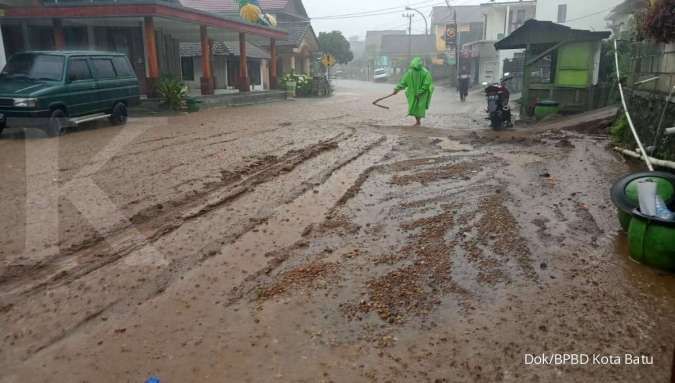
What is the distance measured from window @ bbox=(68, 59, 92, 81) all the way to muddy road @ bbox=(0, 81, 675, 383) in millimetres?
3834

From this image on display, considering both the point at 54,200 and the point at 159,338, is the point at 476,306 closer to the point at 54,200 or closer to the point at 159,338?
the point at 159,338

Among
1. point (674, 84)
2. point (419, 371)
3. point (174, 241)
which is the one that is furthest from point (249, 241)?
point (674, 84)

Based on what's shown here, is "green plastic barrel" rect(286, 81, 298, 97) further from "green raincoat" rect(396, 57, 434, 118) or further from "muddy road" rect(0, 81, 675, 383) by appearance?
"muddy road" rect(0, 81, 675, 383)

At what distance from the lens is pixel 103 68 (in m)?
12.0

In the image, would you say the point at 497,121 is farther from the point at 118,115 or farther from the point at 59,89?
the point at 59,89

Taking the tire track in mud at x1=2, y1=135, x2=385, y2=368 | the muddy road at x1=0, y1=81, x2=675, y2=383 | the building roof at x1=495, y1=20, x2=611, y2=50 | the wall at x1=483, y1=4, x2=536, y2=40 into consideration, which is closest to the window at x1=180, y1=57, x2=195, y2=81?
the building roof at x1=495, y1=20, x2=611, y2=50

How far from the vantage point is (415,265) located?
13.6ft

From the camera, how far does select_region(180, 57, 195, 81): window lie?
2541cm

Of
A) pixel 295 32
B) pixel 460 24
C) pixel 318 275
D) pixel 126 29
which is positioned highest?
pixel 460 24

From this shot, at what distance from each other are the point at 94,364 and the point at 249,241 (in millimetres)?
1950

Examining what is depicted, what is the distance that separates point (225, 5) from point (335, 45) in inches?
554

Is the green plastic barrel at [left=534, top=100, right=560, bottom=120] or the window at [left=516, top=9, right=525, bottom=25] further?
the window at [left=516, top=9, right=525, bottom=25]

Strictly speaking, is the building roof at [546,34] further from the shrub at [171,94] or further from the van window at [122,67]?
the van window at [122,67]

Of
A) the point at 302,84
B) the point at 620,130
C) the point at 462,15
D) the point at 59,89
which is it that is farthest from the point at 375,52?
the point at 620,130
